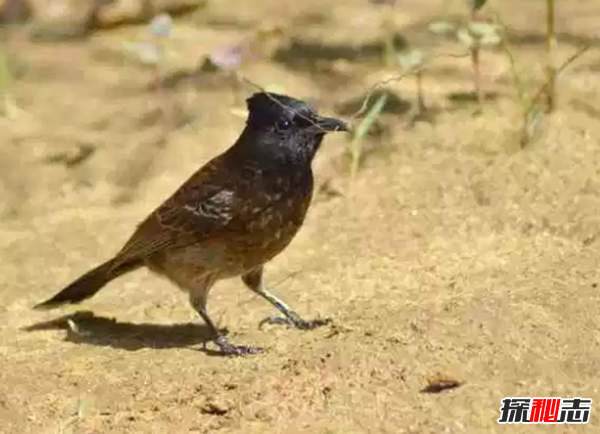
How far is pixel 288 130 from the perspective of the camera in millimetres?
5832

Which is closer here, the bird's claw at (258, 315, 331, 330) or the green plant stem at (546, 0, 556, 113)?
the bird's claw at (258, 315, 331, 330)

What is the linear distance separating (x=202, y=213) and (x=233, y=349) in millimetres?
569

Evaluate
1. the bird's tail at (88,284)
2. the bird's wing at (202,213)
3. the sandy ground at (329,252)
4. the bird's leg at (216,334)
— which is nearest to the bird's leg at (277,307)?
the sandy ground at (329,252)


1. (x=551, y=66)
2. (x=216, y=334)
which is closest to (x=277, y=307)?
(x=216, y=334)

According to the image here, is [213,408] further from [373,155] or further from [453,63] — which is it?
[453,63]

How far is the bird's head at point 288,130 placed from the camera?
5.80 metres

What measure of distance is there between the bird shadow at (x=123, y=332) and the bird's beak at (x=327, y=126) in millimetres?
928

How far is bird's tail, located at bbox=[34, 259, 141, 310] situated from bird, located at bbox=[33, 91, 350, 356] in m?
0.28

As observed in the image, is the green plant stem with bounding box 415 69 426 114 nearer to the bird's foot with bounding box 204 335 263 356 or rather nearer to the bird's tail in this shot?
the bird's tail

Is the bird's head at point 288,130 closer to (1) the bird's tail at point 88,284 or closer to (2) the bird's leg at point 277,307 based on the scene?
(2) the bird's leg at point 277,307

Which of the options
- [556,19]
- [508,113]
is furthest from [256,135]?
[556,19]

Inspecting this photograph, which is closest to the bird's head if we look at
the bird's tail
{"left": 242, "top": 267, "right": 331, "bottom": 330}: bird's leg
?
{"left": 242, "top": 267, "right": 331, "bottom": 330}: bird's leg

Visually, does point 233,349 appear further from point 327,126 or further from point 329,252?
point 329,252

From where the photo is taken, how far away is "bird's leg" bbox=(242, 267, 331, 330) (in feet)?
19.0
